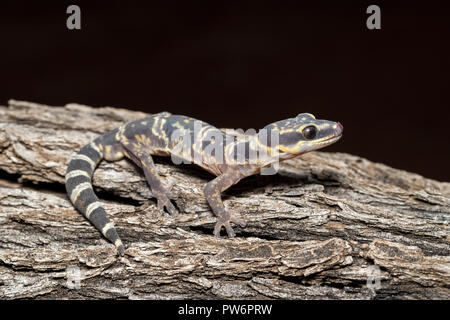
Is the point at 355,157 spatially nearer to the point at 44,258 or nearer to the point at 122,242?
the point at 122,242

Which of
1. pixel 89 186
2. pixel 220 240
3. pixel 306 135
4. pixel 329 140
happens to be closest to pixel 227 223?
pixel 220 240

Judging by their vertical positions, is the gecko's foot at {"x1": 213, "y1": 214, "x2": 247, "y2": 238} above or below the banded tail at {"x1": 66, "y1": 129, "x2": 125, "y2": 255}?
below

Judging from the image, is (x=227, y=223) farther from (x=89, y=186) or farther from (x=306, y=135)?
(x=89, y=186)

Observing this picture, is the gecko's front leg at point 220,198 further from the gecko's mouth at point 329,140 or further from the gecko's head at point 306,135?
the gecko's mouth at point 329,140

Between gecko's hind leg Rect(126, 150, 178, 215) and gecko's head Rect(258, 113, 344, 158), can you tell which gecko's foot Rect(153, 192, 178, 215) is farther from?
gecko's head Rect(258, 113, 344, 158)

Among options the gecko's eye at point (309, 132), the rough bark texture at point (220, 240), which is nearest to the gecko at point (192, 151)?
the gecko's eye at point (309, 132)

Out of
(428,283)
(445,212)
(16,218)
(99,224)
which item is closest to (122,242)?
(99,224)

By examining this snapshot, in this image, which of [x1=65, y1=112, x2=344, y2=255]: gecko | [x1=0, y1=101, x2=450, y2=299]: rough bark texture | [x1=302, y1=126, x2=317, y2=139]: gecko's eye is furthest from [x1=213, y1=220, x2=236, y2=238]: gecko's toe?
[x1=302, y1=126, x2=317, y2=139]: gecko's eye

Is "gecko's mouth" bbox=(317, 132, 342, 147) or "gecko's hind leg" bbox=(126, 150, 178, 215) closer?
"gecko's mouth" bbox=(317, 132, 342, 147)
